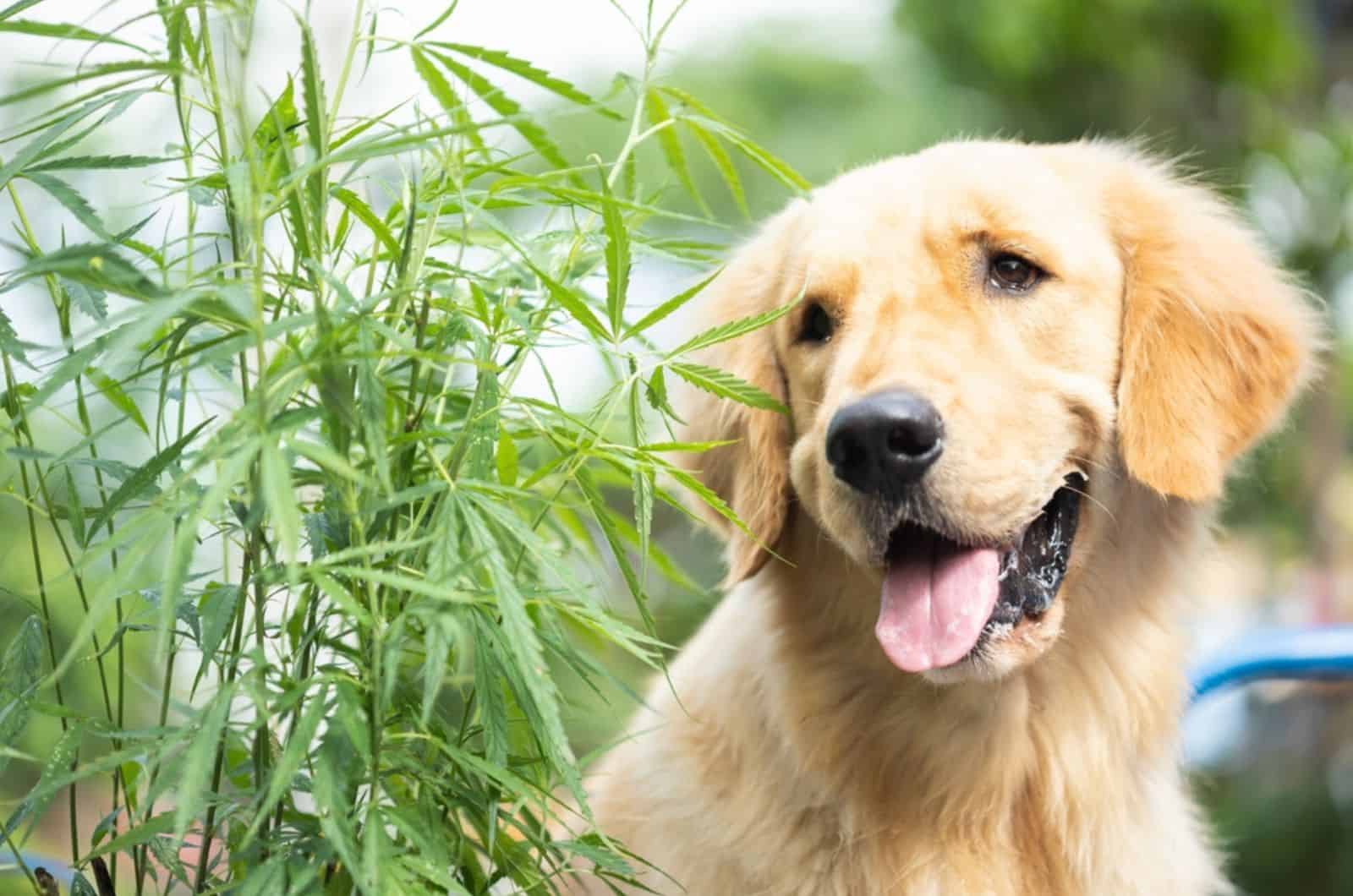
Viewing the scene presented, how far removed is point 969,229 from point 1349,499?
21.6 metres

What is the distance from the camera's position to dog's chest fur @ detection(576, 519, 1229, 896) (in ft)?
7.12

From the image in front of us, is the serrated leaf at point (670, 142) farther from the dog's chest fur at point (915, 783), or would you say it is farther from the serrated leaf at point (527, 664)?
the dog's chest fur at point (915, 783)

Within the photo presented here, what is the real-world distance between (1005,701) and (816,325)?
0.73 m

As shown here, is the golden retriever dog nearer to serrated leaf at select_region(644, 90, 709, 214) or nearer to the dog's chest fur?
the dog's chest fur

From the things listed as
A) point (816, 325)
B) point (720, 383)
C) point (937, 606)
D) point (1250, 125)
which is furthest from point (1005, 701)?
point (1250, 125)

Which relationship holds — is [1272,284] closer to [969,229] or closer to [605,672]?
[969,229]

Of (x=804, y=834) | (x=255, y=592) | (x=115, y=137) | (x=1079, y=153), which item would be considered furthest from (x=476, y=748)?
(x=115, y=137)

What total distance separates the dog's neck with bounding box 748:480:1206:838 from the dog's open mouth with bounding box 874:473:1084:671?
9 centimetres

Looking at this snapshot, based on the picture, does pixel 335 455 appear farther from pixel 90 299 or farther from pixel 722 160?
pixel 722 160

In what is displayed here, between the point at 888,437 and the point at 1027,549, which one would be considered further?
the point at 1027,549

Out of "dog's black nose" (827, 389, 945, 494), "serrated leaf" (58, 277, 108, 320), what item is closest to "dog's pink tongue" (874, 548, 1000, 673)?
"dog's black nose" (827, 389, 945, 494)

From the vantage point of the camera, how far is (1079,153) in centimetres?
242

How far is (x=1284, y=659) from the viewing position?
2.96 meters

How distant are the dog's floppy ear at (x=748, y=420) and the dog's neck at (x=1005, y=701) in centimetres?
12
